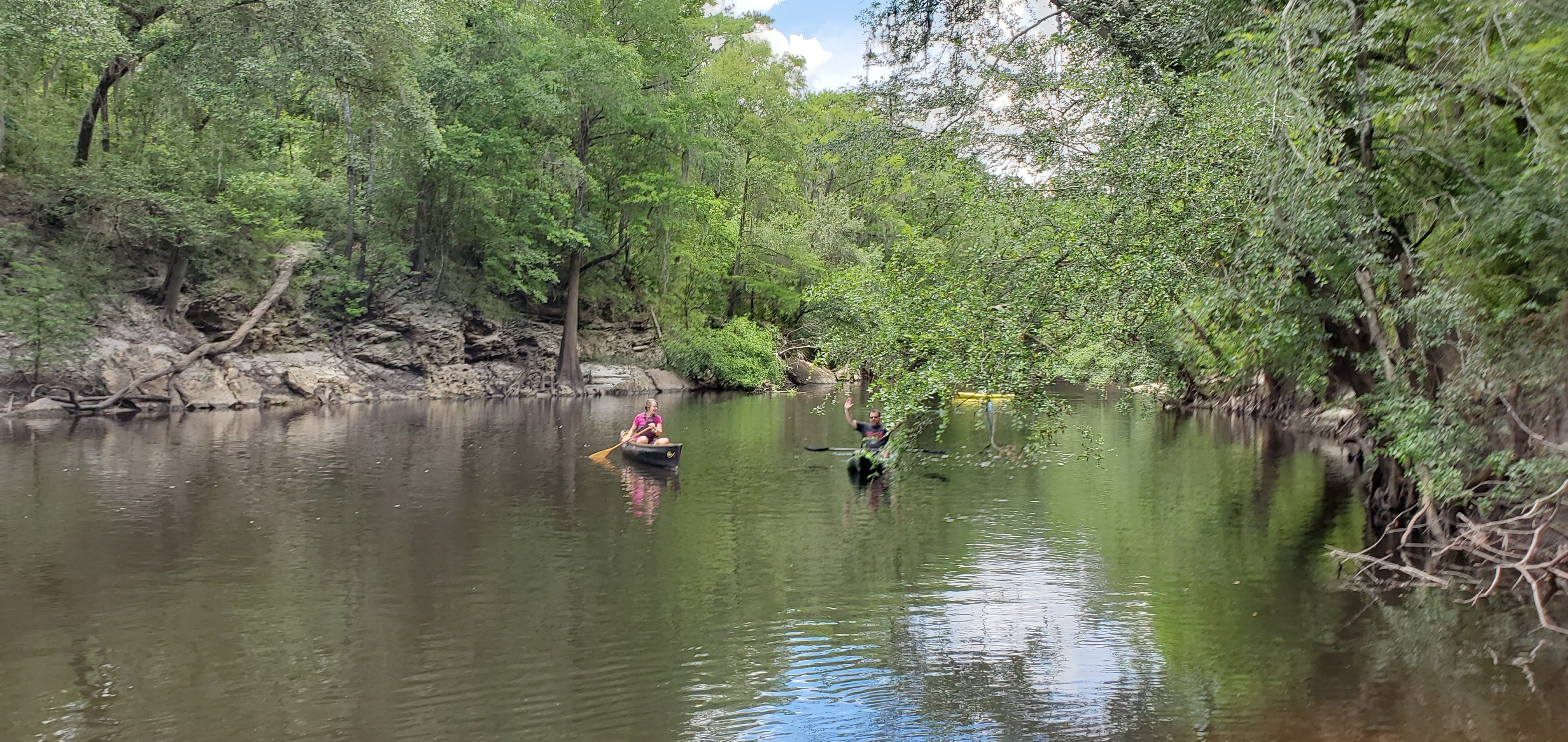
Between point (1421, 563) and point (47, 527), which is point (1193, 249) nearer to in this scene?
point (1421, 563)

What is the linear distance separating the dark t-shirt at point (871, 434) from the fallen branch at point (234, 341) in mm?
19921

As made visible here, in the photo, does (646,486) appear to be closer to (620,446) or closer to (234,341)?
(620,446)

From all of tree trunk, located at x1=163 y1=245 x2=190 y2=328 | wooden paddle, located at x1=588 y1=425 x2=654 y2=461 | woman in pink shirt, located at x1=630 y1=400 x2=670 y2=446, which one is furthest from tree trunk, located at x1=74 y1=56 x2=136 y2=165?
woman in pink shirt, located at x1=630 y1=400 x2=670 y2=446

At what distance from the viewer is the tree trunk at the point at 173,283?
2944 cm

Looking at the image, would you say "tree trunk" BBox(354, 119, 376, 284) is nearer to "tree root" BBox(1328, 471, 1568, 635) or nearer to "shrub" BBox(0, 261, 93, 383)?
"shrub" BBox(0, 261, 93, 383)

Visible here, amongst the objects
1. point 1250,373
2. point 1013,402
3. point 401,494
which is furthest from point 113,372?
point 1250,373

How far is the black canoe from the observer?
19.0 metres

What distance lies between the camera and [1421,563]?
12.0 metres

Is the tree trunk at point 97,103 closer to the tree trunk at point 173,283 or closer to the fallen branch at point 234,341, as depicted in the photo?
the tree trunk at point 173,283

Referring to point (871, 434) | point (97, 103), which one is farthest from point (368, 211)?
point (871, 434)

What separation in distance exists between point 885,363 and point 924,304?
107cm

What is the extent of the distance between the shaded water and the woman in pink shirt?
5.77ft

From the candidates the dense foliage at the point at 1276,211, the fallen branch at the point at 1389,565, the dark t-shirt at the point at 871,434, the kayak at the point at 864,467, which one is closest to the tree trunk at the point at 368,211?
the dark t-shirt at the point at 871,434

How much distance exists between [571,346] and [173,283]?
1399 cm
